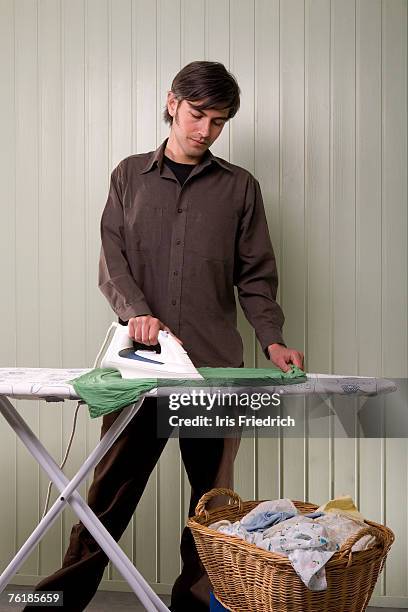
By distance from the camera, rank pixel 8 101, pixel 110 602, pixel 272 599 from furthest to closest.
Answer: pixel 8 101 → pixel 110 602 → pixel 272 599

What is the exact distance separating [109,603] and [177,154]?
153 centimetres

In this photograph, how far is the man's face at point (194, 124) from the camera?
2.27 metres

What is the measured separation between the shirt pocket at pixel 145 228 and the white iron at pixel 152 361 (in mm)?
428

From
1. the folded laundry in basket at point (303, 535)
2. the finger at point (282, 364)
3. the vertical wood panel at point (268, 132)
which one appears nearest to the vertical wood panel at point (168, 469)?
the vertical wood panel at point (268, 132)

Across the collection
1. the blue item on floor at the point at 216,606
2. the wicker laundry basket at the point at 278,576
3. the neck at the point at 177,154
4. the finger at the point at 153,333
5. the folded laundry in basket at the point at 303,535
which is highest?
the neck at the point at 177,154

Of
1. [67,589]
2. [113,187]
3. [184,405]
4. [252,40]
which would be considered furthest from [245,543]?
[252,40]

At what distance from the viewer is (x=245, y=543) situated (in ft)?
5.83

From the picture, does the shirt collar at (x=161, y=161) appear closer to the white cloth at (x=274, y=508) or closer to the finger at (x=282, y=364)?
the finger at (x=282, y=364)

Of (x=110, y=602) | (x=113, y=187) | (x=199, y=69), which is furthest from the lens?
(x=110, y=602)

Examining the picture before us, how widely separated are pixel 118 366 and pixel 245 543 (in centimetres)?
54

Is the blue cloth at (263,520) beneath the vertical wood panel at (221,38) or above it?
beneath

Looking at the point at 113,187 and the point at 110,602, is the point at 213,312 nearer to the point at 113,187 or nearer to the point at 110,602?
the point at 113,187

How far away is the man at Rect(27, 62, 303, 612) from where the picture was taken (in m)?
2.33

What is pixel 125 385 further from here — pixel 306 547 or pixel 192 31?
pixel 192 31
